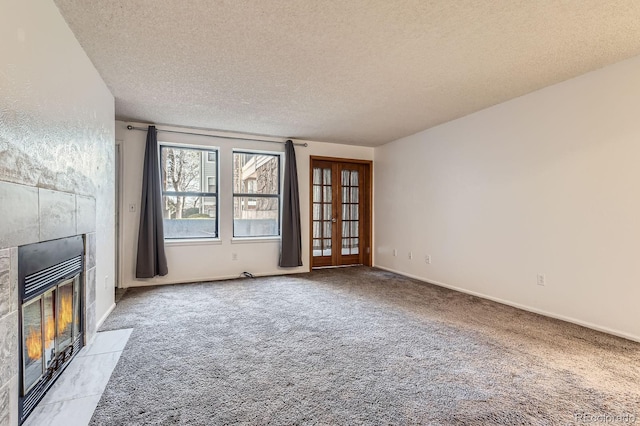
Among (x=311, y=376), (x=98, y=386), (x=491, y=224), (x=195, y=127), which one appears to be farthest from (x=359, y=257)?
(x=98, y=386)

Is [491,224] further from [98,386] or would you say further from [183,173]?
[183,173]

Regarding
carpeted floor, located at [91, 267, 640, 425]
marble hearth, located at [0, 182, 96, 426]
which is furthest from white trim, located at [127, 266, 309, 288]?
marble hearth, located at [0, 182, 96, 426]

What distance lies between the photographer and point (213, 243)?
504 centimetres

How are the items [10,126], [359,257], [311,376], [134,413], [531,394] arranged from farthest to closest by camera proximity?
[359,257] → [311,376] → [531,394] → [134,413] → [10,126]

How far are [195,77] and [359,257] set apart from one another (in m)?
4.48

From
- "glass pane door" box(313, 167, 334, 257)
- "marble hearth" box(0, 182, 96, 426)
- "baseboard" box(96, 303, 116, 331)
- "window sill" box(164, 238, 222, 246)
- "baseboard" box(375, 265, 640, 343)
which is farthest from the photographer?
"glass pane door" box(313, 167, 334, 257)

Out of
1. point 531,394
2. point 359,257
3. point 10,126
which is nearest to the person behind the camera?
point 10,126

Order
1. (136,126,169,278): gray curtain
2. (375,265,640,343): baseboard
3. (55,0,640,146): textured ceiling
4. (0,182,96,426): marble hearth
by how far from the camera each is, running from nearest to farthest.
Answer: (0,182,96,426): marble hearth
(55,0,640,146): textured ceiling
(375,265,640,343): baseboard
(136,126,169,278): gray curtain

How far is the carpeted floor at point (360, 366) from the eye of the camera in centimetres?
169

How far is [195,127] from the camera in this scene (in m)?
4.86

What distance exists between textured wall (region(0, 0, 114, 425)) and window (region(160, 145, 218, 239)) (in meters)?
1.95

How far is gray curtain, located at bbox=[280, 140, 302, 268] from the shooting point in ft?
17.7

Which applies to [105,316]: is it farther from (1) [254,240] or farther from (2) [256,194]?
(2) [256,194]

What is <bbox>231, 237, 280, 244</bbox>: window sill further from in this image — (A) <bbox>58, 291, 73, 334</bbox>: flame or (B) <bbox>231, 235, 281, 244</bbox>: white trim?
(A) <bbox>58, 291, 73, 334</bbox>: flame
